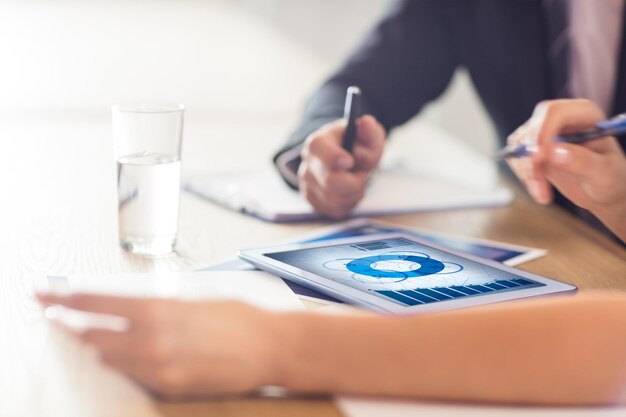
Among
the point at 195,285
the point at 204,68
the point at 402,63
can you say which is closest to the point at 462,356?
the point at 195,285

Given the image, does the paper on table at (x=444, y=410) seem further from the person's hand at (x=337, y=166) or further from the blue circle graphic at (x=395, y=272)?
the person's hand at (x=337, y=166)

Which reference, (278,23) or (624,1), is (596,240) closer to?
(624,1)

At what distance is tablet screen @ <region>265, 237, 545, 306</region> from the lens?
0.81m

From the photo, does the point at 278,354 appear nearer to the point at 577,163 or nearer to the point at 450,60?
the point at 577,163

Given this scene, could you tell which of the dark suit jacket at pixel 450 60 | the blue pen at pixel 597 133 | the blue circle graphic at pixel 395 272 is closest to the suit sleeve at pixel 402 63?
the dark suit jacket at pixel 450 60

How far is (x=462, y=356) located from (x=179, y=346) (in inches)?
8.0

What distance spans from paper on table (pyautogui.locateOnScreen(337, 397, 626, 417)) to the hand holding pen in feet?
1.78

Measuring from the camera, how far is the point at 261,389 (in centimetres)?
63

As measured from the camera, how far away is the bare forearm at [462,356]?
62 cm

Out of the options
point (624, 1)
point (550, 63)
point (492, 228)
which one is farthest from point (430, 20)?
point (492, 228)

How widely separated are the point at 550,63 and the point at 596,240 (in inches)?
19.0

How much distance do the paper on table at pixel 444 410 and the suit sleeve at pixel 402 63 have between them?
2.82 feet

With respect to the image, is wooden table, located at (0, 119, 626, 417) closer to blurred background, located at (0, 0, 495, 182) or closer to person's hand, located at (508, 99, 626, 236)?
person's hand, located at (508, 99, 626, 236)

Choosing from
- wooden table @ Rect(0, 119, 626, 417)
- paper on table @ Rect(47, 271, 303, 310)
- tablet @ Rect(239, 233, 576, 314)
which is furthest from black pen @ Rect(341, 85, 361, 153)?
paper on table @ Rect(47, 271, 303, 310)
